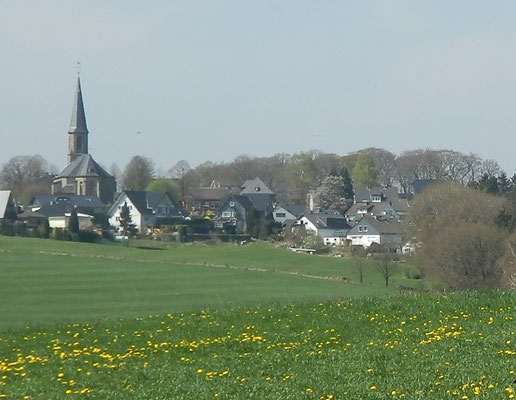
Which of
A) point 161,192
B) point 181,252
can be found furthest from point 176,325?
point 161,192

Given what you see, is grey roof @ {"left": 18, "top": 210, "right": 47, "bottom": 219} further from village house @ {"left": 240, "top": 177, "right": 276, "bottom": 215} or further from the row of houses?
village house @ {"left": 240, "top": 177, "right": 276, "bottom": 215}

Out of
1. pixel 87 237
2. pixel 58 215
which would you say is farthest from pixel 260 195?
pixel 87 237

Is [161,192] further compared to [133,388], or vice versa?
[161,192]

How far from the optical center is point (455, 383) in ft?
34.4

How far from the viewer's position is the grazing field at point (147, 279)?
39.0m

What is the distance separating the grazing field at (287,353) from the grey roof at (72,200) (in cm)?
10352

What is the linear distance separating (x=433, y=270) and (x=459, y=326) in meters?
33.5

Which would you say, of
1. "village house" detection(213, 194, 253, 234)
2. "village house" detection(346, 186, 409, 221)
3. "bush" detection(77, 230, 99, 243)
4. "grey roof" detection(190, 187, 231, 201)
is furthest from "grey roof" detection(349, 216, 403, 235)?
"grey roof" detection(190, 187, 231, 201)

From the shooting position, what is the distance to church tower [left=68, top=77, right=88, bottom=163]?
146 metres

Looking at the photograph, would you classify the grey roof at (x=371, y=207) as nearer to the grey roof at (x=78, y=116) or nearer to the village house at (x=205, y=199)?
the village house at (x=205, y=199)

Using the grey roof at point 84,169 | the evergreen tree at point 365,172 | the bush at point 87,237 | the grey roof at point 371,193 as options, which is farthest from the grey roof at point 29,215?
the evergreen tree at point 365,172

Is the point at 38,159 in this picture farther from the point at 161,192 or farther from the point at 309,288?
the point at 309,288

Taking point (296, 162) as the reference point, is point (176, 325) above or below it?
below

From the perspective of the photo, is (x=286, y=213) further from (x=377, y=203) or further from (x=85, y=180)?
(x=85, y=180)
